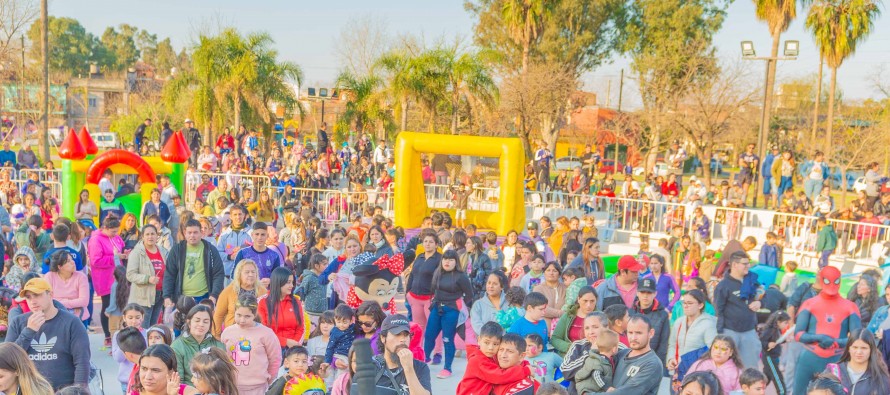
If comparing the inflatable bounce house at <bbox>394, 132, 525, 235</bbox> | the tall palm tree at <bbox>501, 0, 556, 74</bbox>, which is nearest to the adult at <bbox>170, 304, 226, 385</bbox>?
the inflatable bounce house at <bbox>394, 132, 525, 235</bbox>

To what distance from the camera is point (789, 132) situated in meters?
40.4

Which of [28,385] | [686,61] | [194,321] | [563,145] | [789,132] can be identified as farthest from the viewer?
[563,145]

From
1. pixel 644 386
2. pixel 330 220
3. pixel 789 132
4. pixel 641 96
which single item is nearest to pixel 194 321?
pixel 644 386

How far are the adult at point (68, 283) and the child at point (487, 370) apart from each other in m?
4.00

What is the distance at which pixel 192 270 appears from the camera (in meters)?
7.51

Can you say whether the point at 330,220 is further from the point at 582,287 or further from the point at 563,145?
the point at 563,145

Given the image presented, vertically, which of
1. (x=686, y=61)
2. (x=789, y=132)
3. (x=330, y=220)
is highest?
(x=686, y=61)

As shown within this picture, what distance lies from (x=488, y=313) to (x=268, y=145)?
78.9ft

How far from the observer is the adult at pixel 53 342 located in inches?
200

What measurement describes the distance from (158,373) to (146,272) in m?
3.90

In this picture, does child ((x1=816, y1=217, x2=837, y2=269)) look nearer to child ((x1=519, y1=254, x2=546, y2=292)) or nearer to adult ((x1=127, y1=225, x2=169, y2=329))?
child ((x1=519, y1=254, x2=546, y2=292))

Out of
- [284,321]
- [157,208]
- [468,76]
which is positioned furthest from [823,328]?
[468,76]

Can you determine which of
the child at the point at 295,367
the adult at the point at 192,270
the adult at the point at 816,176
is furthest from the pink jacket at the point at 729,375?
the adult at the point at 816,176

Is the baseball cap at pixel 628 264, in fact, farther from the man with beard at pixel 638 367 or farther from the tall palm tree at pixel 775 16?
the tall palm tree at pixel 775 16
